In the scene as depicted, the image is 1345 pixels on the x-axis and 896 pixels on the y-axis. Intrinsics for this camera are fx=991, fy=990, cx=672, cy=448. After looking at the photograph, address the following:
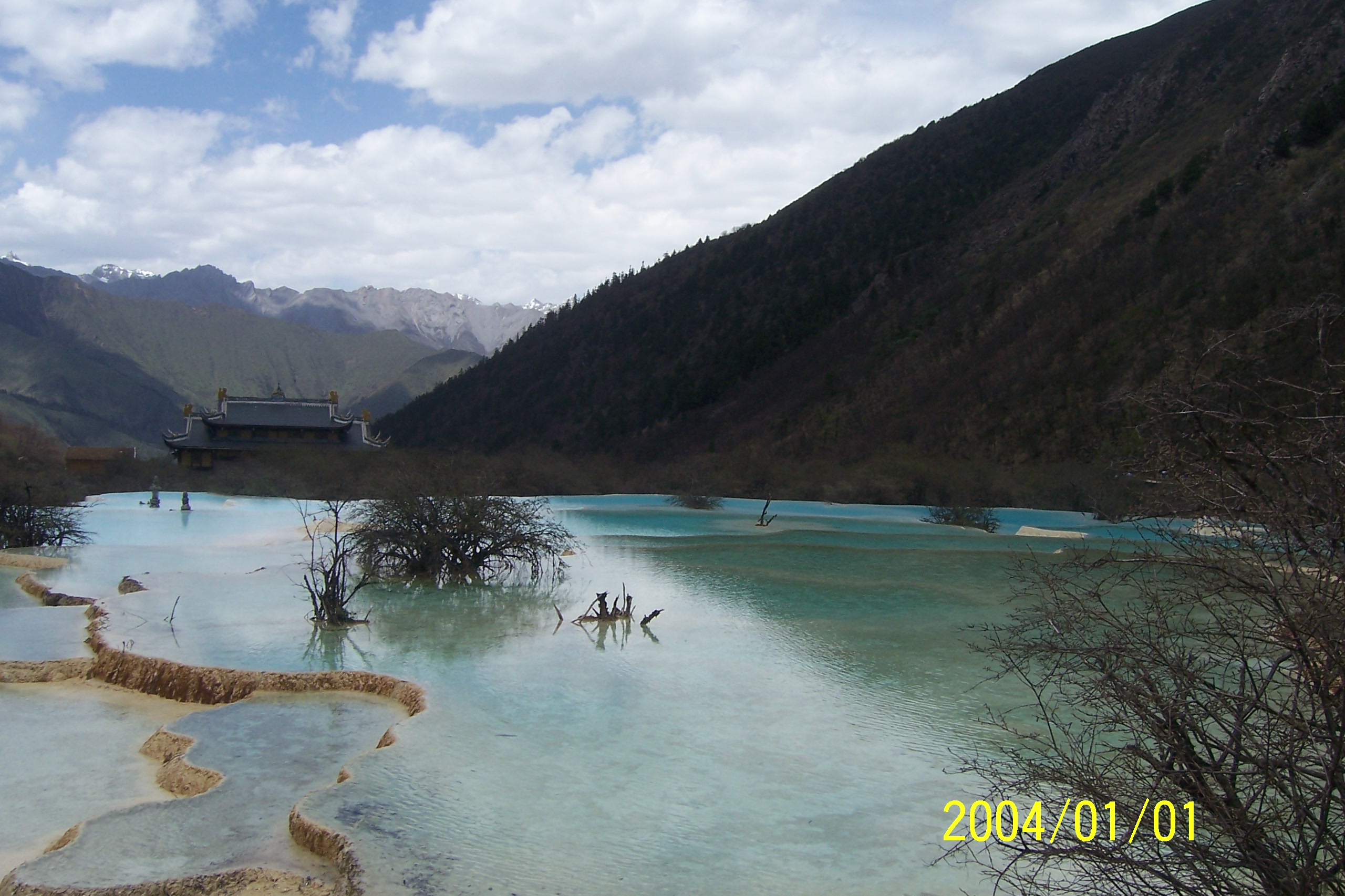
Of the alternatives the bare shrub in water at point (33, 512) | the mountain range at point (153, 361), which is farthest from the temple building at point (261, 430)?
the mountain range at point (153, 361)

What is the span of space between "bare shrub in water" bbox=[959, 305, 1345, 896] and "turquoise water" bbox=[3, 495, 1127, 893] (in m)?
1.44

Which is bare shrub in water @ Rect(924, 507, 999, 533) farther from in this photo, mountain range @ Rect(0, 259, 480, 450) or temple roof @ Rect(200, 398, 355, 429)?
mountain range @ Rect(0, 259, 480, 450)

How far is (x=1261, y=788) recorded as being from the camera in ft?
9.36

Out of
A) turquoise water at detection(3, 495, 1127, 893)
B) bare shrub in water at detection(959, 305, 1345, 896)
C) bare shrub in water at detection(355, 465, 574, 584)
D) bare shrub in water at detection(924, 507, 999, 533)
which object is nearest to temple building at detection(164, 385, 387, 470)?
bare shrub in water at detection(924, 507, 999, 533)

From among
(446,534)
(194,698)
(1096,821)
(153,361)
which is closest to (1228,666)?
(1096,821)

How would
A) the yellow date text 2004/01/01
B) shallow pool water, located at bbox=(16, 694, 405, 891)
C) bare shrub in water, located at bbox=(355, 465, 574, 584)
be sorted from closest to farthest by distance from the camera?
the yellow date text 2004/01/01 → shallow pool water, located at bbox=(16, 694, 405, 891) → bare shrub in water, located at bbox=(355, 465, 574, 584)

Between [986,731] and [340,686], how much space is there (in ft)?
14.7

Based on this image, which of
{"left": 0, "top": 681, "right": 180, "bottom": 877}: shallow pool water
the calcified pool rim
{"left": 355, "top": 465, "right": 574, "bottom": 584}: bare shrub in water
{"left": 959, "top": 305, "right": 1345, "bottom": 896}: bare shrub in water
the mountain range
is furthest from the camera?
the mountain range

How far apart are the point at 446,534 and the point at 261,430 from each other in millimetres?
37565

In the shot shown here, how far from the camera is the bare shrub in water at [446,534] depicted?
41.5 ft

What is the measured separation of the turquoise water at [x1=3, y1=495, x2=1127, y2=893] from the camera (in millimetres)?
4368

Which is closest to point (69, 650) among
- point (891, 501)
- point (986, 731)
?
point (986, 731)

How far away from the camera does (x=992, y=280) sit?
39.2m

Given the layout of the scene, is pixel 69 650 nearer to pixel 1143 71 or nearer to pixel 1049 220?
pixel 1049 220
